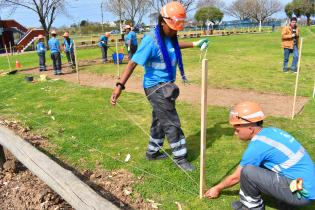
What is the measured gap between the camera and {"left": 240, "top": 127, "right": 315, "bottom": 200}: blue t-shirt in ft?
9.72

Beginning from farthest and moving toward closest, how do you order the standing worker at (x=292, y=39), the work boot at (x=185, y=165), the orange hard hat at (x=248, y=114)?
the standing worker at (x=292, y=39) < the work boot at (x=185, y=165) < the orange hard hat at (x=248, y=114)

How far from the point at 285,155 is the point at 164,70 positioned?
1766mm

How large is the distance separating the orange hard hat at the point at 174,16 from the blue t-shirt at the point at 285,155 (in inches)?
61.8

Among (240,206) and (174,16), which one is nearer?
(240,206)

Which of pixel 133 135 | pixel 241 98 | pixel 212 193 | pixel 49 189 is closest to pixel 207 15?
pixel 241 98

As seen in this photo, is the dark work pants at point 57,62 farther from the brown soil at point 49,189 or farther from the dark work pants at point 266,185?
the dark work pants at point 266,185

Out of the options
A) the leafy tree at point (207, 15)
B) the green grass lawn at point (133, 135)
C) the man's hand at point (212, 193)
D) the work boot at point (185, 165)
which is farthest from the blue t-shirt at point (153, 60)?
the leafy tree at point (207, 15)

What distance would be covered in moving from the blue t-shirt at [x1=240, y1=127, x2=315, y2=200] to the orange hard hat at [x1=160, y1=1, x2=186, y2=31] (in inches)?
61.8

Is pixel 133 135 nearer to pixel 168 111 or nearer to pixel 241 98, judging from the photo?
pixel 168 111

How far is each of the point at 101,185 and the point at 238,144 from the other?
2.21 metres

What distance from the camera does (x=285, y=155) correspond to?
297 centimetres

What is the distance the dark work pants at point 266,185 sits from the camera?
305cm

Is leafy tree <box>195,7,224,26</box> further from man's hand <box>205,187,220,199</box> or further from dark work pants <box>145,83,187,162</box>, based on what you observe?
man's hand <box>205,187,220,199</box>

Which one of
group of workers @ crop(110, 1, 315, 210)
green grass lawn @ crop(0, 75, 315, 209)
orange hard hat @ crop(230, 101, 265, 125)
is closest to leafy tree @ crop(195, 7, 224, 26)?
green grass lawn @ crop(0, 75, 315, 209)
